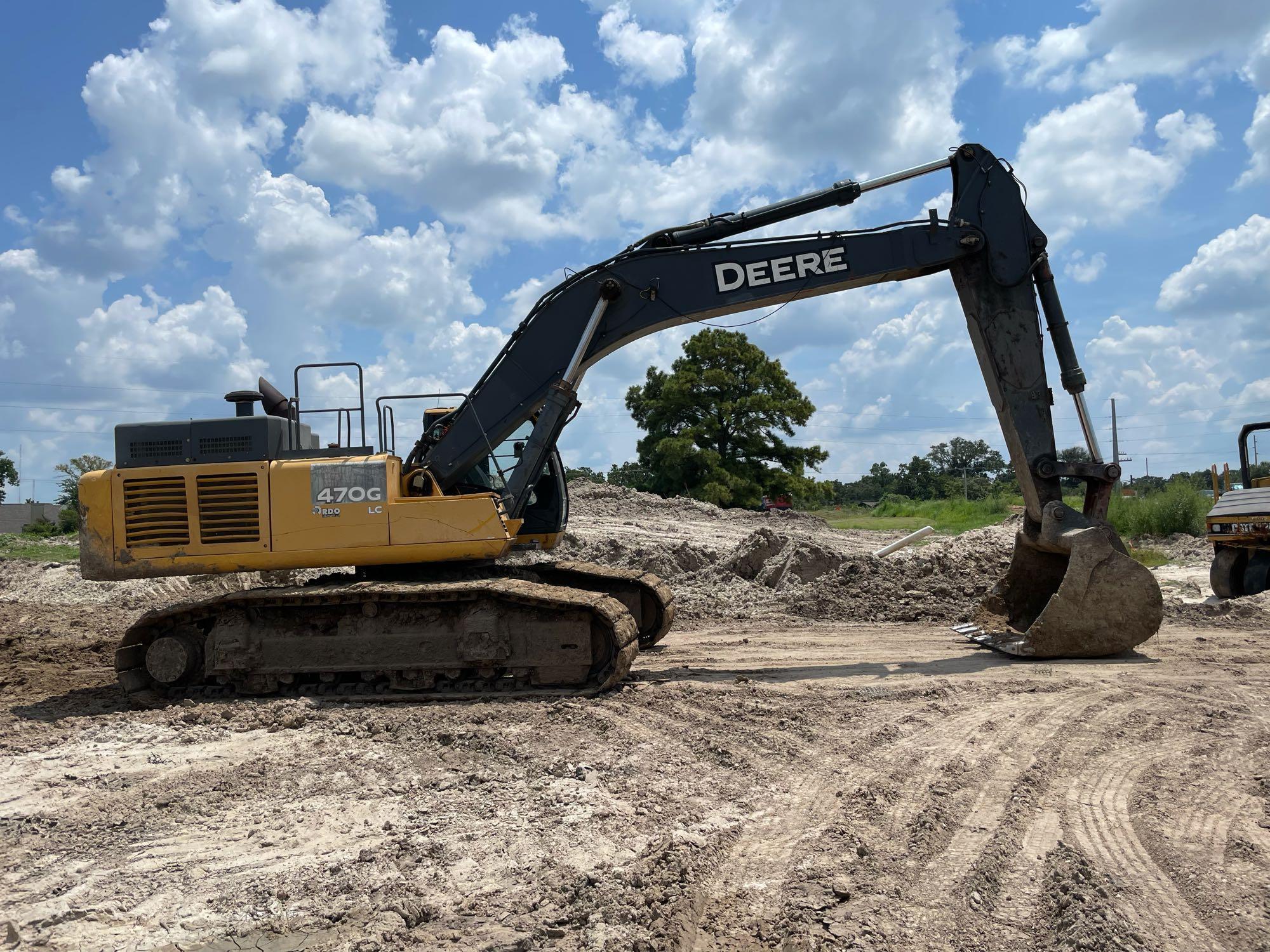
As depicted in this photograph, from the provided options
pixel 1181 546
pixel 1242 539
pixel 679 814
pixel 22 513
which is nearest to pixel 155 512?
pixel 679 814

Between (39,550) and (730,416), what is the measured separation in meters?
22.7

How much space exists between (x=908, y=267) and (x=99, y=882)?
7857mm

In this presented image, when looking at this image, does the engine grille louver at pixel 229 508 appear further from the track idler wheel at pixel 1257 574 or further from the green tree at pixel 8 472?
the green tree at pixel 8 472

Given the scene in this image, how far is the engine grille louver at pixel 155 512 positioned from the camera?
8180 millimetres

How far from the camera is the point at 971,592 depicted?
1348cm

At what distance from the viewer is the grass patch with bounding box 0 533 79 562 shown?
22848 mm

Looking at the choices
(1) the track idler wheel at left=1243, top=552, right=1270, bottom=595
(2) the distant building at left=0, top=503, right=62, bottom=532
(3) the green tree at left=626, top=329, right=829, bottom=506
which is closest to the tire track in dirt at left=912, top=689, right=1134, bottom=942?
(1) the track idler wheel at left=1243, top=552, right=1270, bottom=595

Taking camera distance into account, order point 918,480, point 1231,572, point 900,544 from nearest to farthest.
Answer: point 1231,572
point 900,544
point 918,480

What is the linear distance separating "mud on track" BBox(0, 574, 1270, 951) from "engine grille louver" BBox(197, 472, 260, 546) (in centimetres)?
152

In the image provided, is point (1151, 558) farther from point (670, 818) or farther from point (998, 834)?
point (670, 818)

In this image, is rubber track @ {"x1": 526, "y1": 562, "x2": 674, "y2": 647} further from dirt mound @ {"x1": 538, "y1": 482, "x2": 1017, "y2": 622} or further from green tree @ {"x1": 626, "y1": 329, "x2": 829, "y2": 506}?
green tree @ {"x1": 626, "y1": 329, "x2": 829, "y2": 506}

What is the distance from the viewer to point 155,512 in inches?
323

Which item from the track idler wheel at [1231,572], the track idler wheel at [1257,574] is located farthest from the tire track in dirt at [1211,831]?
the track idler wheel at [1231,572]

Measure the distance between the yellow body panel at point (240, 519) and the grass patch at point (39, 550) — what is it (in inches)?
601
